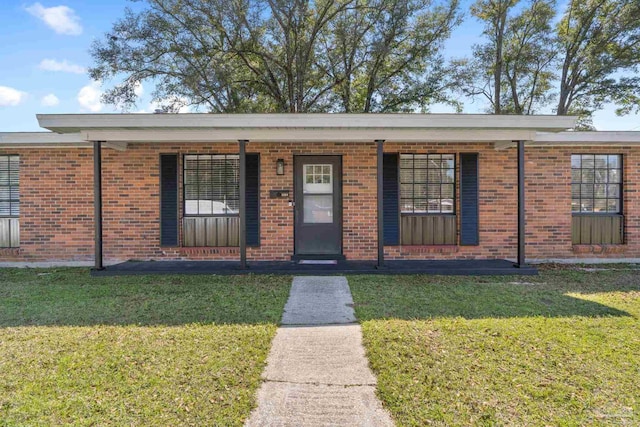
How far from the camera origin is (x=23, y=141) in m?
6.99

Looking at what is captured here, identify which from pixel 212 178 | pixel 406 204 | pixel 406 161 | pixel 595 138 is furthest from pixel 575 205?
pixel 212 178

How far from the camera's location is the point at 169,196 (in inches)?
290

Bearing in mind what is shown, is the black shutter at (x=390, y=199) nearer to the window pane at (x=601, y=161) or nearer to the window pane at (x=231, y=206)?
the window pane at (x=231, y=206)

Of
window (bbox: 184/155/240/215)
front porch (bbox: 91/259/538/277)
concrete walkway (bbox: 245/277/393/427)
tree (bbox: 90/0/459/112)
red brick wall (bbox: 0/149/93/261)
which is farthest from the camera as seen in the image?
tree (bbox: 90/0/459/112)

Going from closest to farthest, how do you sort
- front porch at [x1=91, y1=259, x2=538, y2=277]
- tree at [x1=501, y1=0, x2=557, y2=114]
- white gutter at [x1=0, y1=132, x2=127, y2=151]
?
front porch at [x1=91, y1=259, x2=538, y2=277] < white gutter at [x1=0, y1=132, x2=127, y2=151] < tree at [x1=501, y1=0, x2=557, y2=114]

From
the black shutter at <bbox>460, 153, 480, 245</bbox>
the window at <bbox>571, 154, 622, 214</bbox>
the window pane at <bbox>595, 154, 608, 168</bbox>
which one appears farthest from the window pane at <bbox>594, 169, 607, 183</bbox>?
the black shutter at <bbox>460, 153, 480, 245</bbox>

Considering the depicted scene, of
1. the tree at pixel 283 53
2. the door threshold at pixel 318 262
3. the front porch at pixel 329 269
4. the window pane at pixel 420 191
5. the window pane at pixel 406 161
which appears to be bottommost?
the front porch at pixel 329 269

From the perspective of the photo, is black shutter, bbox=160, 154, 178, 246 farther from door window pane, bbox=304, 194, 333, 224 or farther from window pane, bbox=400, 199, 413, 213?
window pane, bbox=400, 199, 413, 213

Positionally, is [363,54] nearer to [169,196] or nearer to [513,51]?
[513,51]

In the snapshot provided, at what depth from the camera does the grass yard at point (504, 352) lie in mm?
2447

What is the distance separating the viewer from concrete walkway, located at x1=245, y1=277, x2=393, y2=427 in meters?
2.41

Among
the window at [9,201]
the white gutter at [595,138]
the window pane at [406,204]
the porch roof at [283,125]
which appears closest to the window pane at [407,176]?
the window pane at [406,204]

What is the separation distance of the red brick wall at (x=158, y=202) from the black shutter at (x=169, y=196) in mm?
120

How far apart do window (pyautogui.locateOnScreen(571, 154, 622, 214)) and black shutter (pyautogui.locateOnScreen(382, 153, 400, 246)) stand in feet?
12.0
